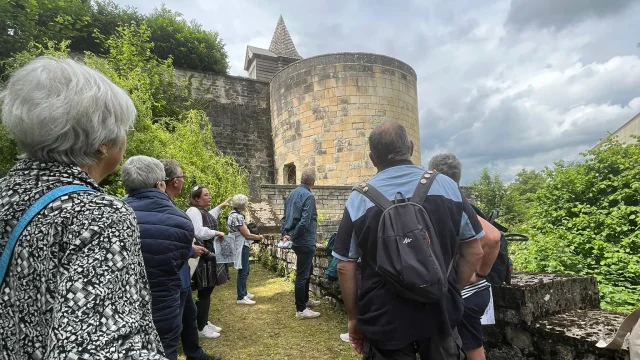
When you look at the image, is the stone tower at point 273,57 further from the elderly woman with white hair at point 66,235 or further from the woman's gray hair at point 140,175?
the elderly woman with white hair at point 66,235

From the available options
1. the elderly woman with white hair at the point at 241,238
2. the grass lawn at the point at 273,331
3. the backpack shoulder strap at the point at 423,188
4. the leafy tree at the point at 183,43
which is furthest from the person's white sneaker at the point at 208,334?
the leafy tree at the point at 183,43

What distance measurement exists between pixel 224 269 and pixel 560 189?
7.76 meters

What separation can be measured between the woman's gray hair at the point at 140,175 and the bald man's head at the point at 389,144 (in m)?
1.46

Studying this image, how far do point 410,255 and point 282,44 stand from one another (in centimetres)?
2619

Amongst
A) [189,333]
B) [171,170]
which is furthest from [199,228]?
[189,333]

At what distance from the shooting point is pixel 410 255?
1717 millimetres

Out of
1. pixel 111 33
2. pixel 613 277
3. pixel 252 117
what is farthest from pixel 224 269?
pixel 111 33

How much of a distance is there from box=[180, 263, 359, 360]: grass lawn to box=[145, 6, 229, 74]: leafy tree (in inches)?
597

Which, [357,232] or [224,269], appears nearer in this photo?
[357,232]

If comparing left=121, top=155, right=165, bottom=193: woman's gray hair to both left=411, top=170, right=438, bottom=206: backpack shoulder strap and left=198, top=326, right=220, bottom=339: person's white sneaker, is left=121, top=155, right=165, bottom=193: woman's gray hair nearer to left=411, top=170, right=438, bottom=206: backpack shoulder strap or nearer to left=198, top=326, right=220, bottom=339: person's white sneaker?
left=411, top=170, right=438, bottom=206: backpack shoulder strap

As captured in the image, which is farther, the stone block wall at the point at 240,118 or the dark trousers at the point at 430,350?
the stone block wall at the point at 240,118

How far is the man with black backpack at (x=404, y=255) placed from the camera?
1.73m

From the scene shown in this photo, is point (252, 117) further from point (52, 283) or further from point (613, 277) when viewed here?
point (52, 283)

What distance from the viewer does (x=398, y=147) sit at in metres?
2.15
